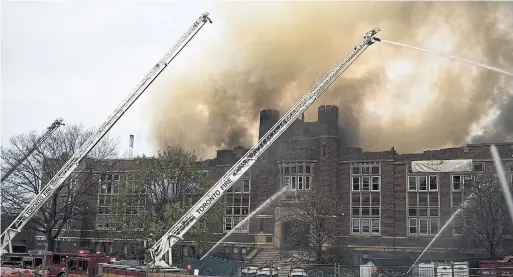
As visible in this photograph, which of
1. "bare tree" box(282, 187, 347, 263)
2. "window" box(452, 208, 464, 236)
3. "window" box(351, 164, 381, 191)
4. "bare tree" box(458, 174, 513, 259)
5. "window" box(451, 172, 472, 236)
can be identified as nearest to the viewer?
"bare tree" box(458, 174, 513, 259)

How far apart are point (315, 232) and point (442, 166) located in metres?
13.0

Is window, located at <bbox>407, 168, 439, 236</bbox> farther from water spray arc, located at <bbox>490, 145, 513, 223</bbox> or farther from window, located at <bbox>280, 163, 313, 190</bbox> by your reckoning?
window, located at <bbox>280, 163, 313, 190</bbox>

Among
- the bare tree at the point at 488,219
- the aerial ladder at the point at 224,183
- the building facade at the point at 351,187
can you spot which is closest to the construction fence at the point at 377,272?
the aerial ladder at the point at 224,183

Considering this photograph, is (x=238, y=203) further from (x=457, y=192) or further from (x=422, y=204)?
(x=457, y=192)

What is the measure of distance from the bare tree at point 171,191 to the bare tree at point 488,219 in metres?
16.3

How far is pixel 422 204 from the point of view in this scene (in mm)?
41781

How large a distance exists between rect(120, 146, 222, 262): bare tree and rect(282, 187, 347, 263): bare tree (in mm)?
5813

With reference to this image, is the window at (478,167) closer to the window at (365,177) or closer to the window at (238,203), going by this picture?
the window at (365,177)

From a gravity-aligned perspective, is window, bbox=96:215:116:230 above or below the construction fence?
above

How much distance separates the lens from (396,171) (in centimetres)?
4256

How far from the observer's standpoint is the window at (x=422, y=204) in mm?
41344

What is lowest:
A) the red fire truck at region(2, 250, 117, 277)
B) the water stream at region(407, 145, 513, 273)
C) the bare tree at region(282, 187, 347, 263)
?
the red fire truck at region(2, 250, 117, 277)

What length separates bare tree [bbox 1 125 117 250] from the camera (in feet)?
138

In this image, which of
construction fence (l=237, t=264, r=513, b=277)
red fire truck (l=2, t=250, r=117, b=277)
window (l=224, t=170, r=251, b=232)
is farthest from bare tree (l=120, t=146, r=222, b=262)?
window (l=224, t=170, r=251, b=232)
